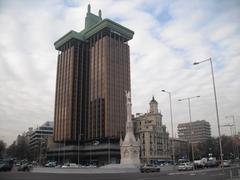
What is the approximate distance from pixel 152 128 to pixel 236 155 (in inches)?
2012

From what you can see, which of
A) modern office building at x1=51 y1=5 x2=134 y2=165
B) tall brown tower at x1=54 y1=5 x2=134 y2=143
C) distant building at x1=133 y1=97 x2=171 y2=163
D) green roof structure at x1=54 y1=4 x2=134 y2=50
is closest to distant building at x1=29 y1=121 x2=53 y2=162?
modern office building at x1=51 y1=5 x2=134 y2=165

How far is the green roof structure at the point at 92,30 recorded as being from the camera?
5197 inches

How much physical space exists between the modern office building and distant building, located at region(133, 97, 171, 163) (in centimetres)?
Answer: 1080

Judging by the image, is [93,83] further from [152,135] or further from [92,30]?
[152,135]

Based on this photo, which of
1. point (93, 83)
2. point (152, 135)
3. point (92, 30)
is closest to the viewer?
point (152, 135)

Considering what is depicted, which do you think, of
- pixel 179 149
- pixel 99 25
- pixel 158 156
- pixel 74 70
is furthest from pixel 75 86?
pixel 179 149

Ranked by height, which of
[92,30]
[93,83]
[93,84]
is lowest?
[93,84]

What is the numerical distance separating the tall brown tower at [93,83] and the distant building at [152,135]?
11314 mm

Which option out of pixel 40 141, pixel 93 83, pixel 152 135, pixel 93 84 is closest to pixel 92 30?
pixel 93 83

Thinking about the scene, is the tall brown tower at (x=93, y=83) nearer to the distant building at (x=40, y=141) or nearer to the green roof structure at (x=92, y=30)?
the green roof structure at (x=92, y=30)

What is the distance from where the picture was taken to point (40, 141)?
163750 mm

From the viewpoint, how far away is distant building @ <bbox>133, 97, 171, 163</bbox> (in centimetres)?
12159

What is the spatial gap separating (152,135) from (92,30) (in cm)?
5948

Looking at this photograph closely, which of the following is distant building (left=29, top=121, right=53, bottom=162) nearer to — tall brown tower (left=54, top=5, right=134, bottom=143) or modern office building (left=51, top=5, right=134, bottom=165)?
modern office building (left=51, top=5, right=134, bottom=165)
